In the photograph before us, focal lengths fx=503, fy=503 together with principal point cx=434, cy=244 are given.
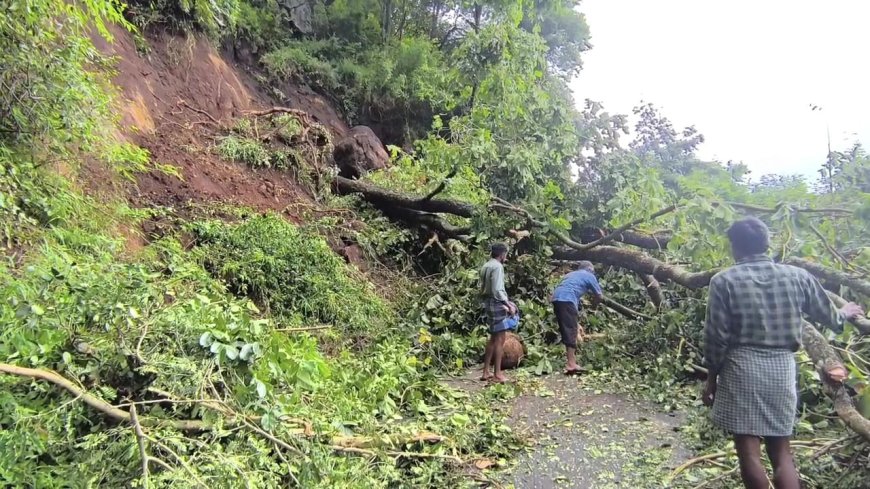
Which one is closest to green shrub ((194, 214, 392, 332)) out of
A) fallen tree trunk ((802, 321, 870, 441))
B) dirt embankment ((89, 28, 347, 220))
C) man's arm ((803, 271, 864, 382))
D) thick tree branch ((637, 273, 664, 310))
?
dirt embankment ((89, 28, 347, 220))

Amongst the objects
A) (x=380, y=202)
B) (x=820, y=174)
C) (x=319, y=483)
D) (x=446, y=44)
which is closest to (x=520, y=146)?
(x=380, y=202)

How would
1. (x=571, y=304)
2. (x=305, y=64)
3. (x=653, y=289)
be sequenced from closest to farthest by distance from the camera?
1. (x=571, y=304)
2. (x=653, y=289)
3. (x=305, y=64)

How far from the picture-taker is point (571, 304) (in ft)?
19.0

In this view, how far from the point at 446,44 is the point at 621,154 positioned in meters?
10.8

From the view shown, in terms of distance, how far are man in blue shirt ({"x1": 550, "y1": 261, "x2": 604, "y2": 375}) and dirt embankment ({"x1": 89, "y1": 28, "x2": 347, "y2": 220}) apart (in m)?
4.20

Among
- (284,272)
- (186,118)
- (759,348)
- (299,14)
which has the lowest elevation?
(759,348)

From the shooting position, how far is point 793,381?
2.55 metres

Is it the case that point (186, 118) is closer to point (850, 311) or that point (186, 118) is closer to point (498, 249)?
point (498, 249)

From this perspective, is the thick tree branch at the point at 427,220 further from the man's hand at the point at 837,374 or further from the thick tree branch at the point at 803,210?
the man's hand at the point at 837,374

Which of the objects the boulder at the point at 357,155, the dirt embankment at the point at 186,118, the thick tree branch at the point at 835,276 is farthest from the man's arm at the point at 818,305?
the boulder at the point at 357,155

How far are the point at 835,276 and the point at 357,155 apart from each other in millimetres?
8766

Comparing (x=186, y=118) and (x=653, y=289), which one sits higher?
(x=186, y=118)

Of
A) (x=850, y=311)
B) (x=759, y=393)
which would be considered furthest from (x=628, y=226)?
(x=759, y=393)

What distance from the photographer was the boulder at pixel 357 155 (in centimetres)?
1068
